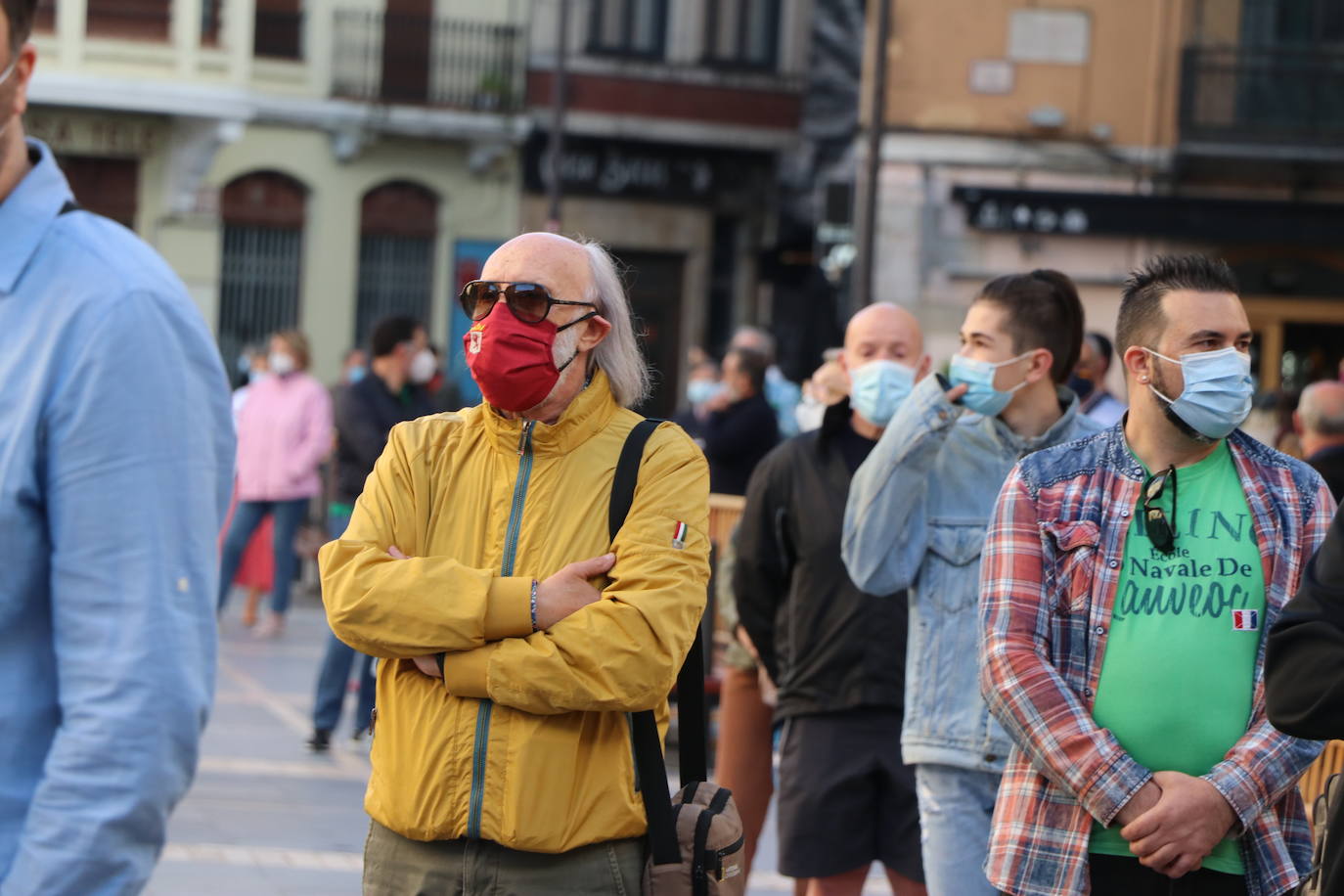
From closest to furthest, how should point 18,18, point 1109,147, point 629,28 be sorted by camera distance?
point 18,18 < point 1109,147 < point 629,28

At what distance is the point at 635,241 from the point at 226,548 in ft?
50.7

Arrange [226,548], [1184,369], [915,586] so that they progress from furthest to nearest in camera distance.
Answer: [226,548] → [915,586] → [1184,369]

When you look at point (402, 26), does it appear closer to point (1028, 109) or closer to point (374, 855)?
point (1028, 109)

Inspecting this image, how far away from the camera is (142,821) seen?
2395 millimetres

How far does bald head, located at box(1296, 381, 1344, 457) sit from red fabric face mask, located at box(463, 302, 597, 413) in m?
4.80

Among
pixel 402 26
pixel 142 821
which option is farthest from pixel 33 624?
pixel 402 26

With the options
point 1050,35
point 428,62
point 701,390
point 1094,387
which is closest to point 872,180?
point 701,390

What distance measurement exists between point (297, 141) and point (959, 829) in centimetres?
2333

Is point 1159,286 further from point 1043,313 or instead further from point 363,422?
point 363,422

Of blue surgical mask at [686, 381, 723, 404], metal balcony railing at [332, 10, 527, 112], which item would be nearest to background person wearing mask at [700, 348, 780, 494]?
blue surgical mask at [686, 381, 723, 404]

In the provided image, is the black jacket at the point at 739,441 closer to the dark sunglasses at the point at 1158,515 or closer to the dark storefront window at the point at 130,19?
the dark sunglasses at the point at 1158,515

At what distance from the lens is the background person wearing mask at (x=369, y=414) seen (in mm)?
10016

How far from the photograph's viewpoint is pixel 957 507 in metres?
5.21

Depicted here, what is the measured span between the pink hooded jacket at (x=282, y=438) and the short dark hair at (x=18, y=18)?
11.4m
